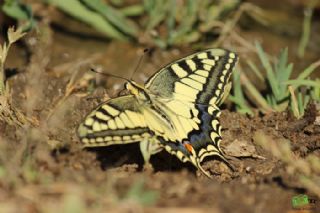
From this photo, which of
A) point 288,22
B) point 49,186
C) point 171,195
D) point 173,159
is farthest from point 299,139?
point 288,22

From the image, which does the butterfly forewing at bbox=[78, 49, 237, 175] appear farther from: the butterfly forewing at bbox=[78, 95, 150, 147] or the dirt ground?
the dirt ground

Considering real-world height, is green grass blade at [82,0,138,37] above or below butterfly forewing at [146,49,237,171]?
above

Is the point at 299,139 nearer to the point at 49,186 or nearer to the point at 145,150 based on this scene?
the point at 145,150

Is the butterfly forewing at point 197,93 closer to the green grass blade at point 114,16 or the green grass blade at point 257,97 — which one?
the green grass blade at point 257,97

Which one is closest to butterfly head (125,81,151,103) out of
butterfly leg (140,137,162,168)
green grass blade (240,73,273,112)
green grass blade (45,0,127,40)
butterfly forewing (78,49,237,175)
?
butterfly forewing (78,49,237,175)

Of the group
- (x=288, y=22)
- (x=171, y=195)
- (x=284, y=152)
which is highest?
(x=288, y=22)

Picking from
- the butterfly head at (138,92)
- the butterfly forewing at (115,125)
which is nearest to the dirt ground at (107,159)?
the butterfly forewing at (115,125)

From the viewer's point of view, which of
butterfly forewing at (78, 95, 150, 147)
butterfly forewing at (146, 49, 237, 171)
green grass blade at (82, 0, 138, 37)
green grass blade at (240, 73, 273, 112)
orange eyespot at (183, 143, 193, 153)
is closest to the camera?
butterfly forewing at (78, 95, 150, 147)

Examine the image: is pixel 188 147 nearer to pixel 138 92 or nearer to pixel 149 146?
pixel 149 146
